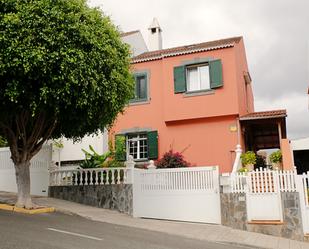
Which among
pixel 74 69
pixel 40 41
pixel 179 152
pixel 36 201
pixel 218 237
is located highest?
pixel 40 41

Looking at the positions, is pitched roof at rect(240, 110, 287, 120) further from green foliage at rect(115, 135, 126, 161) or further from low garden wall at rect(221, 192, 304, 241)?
low garden wall at rect(221, 192, 304, 241)

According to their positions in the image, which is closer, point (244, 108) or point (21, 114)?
point (21, 114)

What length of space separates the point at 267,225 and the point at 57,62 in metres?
8.28

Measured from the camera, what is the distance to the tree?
10914mm

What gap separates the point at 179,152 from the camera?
786 inches

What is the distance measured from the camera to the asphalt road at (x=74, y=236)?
29.5 ft

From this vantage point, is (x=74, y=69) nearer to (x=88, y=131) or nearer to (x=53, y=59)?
(x=53, y=59)

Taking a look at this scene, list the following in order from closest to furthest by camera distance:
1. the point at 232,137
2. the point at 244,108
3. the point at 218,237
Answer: the point at 218,237
the point at 232,137
the point at 244,108

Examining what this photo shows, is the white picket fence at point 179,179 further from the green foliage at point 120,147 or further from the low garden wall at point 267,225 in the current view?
the green foliage at point 120,147

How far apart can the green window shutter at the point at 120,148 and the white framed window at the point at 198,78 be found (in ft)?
14.2

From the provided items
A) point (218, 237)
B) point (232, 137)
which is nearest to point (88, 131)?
point (218, 237)

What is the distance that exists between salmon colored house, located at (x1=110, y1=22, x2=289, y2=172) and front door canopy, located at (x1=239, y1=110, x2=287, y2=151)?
5 centimetres

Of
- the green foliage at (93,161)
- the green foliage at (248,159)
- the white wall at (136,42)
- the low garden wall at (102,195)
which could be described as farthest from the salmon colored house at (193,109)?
the low garden wall at (102,195)

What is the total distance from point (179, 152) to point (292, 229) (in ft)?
27.0
